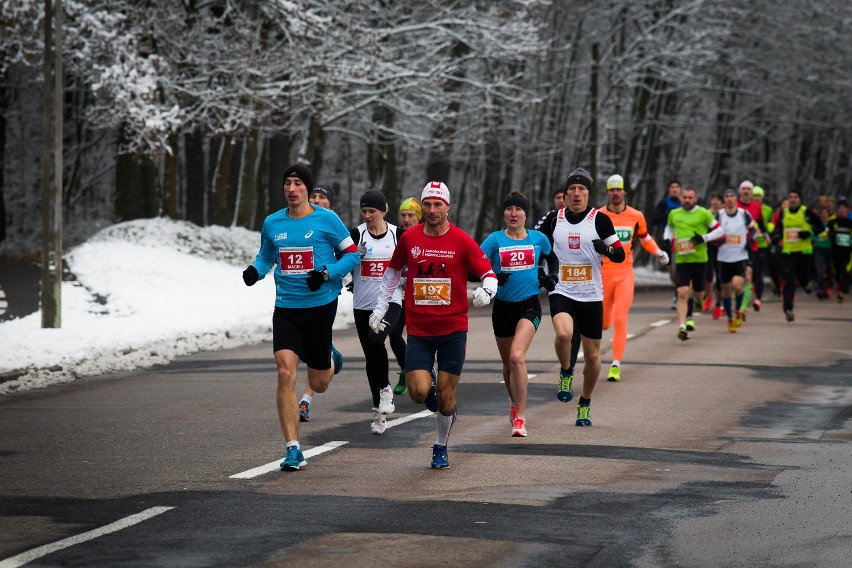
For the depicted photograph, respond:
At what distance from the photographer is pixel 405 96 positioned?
36.0 meters

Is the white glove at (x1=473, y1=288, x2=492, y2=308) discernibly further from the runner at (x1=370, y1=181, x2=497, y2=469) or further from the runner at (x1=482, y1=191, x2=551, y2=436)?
the runner at (x1=482, y1=191, x2=551, y2=436)

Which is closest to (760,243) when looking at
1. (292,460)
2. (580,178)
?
(580,178)

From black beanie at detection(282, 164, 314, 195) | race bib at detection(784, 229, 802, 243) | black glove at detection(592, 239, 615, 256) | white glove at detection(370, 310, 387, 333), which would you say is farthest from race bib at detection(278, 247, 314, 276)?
race bib at detection(784, 229, 802, 243)

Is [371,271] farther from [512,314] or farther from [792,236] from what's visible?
[792,236]

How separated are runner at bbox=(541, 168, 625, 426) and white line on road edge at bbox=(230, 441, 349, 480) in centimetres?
241

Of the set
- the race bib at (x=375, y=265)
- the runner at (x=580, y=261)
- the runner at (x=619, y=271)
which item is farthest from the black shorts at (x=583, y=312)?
the runner at (x=619, y=271)

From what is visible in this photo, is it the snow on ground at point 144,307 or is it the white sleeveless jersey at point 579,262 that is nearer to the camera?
the white sleeveless jersey at point 579,262

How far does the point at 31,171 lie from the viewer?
50.3 meters

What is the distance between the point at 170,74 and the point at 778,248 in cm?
1256

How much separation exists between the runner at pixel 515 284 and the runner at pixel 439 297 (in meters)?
1.55

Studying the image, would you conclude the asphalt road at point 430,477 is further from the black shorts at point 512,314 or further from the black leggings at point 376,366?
the black shorts at point 512,314

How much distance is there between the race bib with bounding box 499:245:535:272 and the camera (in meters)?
11.8

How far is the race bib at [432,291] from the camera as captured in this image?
33.1 feet

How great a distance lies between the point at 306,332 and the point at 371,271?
228 centimetres
